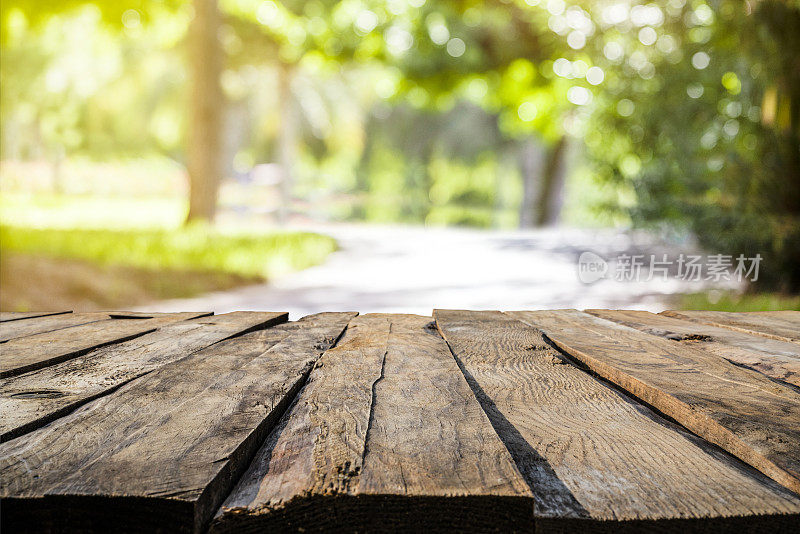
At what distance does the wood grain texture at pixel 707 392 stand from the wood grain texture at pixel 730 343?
0.07 m

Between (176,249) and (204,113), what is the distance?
12.2 feet

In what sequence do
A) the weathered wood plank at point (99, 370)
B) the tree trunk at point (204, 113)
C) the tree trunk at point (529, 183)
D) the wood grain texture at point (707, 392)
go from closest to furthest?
the wood grain texture at point (707, 392) → the weathered wood plank at point (99, 370) → the tree trunk at point (204, 113) → the tree trunk at point (529, 183)

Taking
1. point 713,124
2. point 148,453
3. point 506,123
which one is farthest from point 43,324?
point 506,123

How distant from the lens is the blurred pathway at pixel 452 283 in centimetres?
637

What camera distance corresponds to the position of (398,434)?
3.45 ft

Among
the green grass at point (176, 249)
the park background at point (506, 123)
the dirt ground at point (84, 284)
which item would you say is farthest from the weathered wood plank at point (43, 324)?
the green grass at point (176, 249)

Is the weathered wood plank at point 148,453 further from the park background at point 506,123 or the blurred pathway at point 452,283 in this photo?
the park background at point 506,123

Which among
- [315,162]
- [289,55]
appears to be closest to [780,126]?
[289,55]

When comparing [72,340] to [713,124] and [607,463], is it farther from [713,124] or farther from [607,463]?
[713,124]

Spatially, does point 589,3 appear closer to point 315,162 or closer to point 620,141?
point 620,141

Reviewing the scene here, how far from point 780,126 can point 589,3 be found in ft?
13.0

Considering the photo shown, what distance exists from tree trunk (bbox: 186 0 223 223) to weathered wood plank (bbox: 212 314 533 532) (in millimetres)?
10532

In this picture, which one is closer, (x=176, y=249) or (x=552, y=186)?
(x=176, y=249)

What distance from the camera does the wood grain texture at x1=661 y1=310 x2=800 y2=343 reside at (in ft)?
6.70
